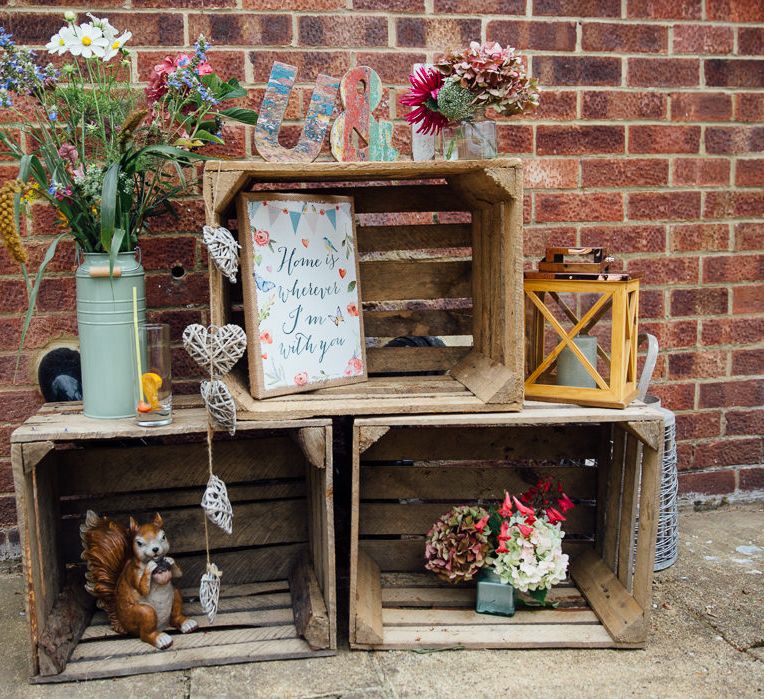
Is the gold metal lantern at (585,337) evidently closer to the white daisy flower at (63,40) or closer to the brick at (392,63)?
the brick at (392,63)

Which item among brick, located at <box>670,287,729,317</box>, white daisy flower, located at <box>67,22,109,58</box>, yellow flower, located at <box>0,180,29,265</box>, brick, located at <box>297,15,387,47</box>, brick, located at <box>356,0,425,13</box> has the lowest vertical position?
brick, located at <box>670,287,729,317</box>

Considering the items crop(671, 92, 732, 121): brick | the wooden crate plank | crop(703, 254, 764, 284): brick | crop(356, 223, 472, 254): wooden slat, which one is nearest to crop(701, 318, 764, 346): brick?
crop(703, 254, 764, 284): brick

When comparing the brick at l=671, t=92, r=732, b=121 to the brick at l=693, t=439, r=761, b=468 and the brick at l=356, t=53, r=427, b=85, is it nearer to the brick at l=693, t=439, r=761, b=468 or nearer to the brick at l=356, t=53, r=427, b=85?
the brick at l=356, t=53, r=427, b=85

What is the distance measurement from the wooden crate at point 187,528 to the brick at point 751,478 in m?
1.55

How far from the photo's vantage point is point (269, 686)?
1877 millimetres

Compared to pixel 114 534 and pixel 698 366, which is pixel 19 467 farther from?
pixel 698 366

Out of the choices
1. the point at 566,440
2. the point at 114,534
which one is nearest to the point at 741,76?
the point at 566,440

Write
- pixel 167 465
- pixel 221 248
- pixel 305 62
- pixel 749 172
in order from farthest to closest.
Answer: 1. pixel 749 172
2. pixel 305 62
3. pixel 167 465
4. pixel 221 248

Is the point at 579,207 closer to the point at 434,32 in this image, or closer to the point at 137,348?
the point at 434,32

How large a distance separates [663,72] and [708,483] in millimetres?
1379

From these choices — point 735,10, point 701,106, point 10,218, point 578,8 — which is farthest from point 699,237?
point 10,218

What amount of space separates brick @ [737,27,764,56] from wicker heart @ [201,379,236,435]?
2.02m

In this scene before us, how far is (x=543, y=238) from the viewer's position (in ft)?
8.59

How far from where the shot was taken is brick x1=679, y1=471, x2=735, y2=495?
2855mm
